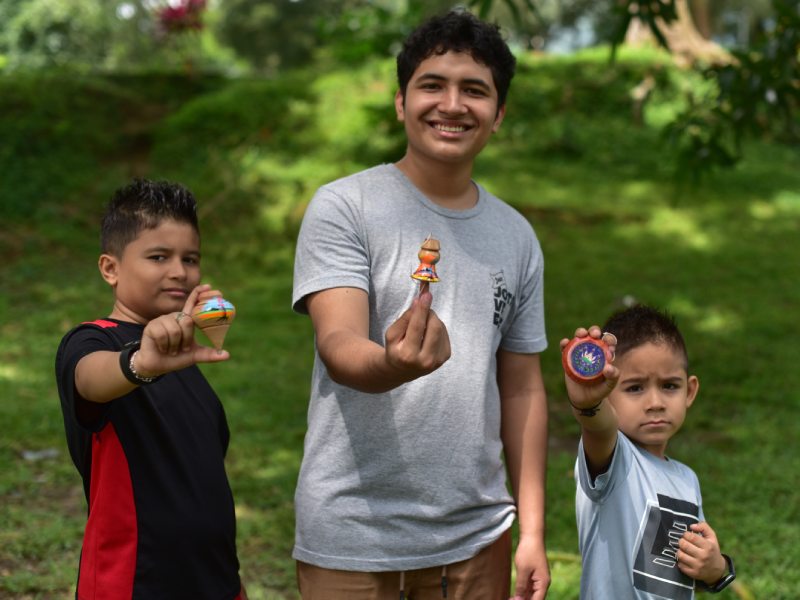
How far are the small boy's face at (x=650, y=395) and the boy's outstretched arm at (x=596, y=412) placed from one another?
16 cm

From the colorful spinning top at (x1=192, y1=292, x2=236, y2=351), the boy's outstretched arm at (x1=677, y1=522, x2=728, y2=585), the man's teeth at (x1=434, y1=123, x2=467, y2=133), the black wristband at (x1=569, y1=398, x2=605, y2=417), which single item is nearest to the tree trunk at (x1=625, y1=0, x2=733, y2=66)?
the man's teeth at (x1=434, y1=123, x2=467, y2=133)

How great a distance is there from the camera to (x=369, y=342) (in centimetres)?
182

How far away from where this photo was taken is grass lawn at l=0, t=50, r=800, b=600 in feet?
14.4

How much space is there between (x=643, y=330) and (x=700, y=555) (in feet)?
1.71

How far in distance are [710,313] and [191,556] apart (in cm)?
614

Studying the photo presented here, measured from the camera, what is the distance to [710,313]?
754cm

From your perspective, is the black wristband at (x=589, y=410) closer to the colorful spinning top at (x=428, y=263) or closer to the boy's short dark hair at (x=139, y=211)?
the colorful spinning top at (x=428, y=263)

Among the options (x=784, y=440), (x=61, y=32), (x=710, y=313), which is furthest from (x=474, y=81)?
(x=61, y=32)

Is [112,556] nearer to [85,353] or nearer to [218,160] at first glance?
[85,353]

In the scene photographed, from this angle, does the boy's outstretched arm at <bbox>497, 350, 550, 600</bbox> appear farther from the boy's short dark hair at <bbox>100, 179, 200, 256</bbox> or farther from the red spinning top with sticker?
the boy's short dark hair at <bbox>100, 179, 200, 256</bbox>

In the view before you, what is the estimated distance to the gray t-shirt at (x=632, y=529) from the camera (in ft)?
7.06

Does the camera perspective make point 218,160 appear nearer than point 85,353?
No

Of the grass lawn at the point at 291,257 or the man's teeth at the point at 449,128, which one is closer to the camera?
the man's teeth at the point at 449,128

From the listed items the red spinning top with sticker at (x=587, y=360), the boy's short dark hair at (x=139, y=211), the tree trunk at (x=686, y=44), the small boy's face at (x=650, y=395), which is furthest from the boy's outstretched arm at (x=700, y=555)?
the tree trunk at (x=686, y=44)
